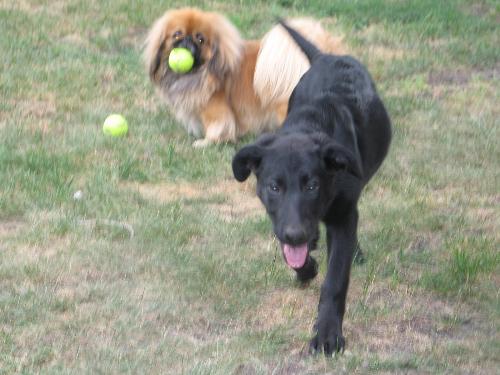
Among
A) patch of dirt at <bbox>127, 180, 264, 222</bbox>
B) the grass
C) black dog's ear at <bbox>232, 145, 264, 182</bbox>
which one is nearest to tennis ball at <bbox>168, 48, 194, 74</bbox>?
the grass

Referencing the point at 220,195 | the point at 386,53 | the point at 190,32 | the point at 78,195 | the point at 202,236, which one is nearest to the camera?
the point at 202,236

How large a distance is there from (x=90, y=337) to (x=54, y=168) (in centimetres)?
219

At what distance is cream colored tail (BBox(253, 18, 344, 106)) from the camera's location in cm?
695

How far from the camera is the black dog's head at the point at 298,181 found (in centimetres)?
388

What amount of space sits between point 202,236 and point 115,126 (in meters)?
1.84

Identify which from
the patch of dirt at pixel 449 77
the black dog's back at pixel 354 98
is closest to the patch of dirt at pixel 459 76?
the patch of dirt at pixel 449 77

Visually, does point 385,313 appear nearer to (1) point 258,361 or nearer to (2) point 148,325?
(1) point 258,361

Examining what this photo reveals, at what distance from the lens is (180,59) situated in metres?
7.09

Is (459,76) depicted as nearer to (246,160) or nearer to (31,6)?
(31,6)

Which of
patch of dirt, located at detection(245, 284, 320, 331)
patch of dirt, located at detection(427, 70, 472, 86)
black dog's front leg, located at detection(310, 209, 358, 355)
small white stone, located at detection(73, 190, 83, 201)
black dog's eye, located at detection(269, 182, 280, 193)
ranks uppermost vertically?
black dog's eye, located at detection(269, 182, 280, 193)

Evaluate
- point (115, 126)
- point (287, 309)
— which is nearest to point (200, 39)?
point (115, 126)

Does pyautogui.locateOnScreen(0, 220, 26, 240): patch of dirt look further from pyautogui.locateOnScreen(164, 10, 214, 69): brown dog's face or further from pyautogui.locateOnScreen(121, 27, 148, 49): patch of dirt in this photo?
pyautogui.locateOnScreen(121, 27, 148, 49): patch of dirt

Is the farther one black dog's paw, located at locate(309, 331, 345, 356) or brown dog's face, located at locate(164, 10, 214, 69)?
brown dog's face, located at locate(164, 10, 214, 69)

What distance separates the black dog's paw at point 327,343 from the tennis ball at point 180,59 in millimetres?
3481
